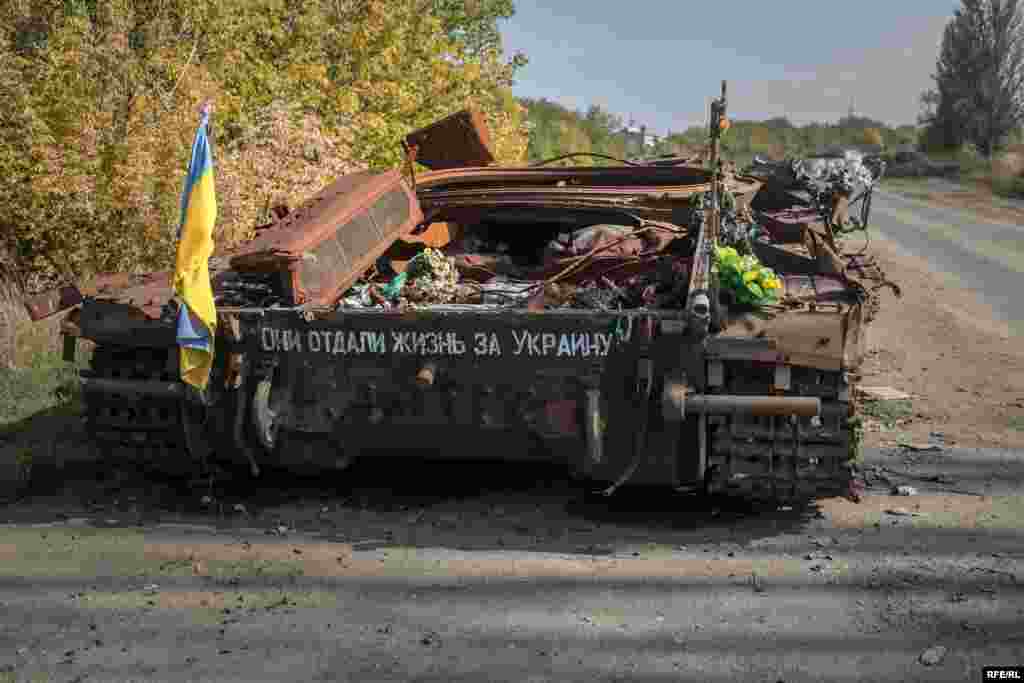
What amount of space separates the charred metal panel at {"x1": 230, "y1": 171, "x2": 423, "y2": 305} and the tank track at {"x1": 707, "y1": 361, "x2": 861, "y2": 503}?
219 cm

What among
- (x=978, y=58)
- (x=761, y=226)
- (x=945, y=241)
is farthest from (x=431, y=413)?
(x=978, y=58)

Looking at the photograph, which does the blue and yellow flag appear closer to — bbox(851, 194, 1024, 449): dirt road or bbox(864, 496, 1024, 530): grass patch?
bbox(864, 496, 1024, 530): grass patch

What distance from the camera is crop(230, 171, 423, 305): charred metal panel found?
18.5ft

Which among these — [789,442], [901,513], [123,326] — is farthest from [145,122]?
[901,513]

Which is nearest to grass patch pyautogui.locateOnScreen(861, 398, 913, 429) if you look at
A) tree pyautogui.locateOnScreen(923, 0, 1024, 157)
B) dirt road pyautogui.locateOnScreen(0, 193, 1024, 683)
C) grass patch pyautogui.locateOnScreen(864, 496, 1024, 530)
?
dirt road pyautogui.locateOnScreen(0, 193, 1024, 683)

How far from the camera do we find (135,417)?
5.87 m

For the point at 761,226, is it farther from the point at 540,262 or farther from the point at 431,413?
the point at 431,413

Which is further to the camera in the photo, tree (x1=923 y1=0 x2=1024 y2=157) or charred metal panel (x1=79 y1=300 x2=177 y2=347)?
tree (x1=923 y1=0 x2=1024 y2=157)

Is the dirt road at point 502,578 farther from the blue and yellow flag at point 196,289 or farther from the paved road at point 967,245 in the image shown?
the paved road at point 967,245

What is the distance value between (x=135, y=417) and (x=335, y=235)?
4.79 ft

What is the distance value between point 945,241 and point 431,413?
1995 cm

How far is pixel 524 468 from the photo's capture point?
6.65 metres

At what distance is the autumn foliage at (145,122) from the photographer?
32.8ft

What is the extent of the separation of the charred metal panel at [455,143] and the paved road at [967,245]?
6.98m
